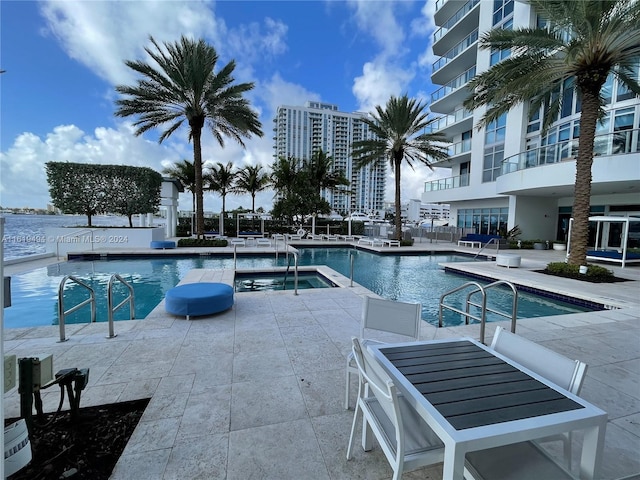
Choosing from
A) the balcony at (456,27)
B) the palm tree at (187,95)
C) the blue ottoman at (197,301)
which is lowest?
the blue ottoman at (197,301)

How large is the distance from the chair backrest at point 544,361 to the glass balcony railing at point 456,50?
27313 millimetres

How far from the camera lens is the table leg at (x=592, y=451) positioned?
1.48 meters

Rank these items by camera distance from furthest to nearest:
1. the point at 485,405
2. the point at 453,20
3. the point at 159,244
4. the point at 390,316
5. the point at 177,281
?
the point at 453,20
the point at 159,244
the point at 177,281
the point at 390,316
the point at 485,405

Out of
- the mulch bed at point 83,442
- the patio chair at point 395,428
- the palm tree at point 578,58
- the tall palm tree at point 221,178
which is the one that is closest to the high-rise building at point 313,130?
the tall palm tree at point 221,178

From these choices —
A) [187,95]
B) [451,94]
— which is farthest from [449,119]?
[187,95]

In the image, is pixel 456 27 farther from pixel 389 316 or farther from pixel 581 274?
pixel 389 316

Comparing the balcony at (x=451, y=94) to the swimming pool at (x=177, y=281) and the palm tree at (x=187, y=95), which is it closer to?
the swimming pool at (x=177, y=281)

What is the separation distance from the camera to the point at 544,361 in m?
2.00

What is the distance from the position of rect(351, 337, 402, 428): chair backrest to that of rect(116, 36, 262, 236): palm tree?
14.6m

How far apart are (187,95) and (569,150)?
17296 millimetres

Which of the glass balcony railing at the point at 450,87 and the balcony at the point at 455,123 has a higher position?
the glass balcony railing at the point at 450,87

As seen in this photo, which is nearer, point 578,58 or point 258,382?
point 258,382

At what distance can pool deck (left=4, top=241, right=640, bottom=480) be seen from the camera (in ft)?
6.64

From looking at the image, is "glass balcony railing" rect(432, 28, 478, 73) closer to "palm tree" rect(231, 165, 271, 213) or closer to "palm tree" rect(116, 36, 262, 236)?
"palm tree" rect(231, 165, 271, 213)
